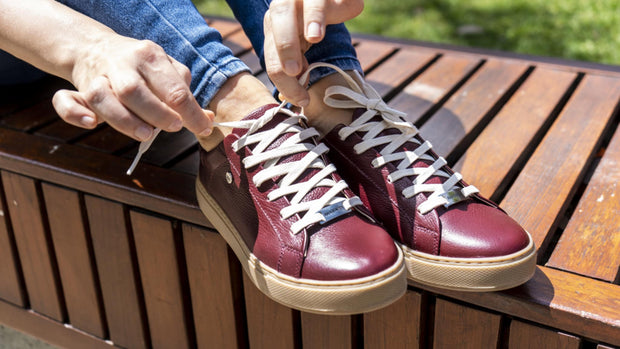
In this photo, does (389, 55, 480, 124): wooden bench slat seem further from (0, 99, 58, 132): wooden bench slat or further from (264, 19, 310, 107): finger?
(0, 99, 58, 132): wooden bench slat

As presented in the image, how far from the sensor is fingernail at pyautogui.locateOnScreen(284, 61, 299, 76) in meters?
0.91

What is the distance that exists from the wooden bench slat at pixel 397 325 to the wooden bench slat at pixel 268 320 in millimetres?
145

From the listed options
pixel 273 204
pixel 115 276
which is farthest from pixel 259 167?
pixel 115 276

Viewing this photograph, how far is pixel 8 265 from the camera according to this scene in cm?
154

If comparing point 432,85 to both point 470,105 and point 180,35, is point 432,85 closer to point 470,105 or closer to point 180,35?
point 470,105

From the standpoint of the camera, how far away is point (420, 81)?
1.75 meters

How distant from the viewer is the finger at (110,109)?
2.86 feet

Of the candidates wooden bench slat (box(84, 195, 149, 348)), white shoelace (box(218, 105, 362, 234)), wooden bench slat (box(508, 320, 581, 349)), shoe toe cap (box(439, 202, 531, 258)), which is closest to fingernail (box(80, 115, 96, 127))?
white shoelace (box(218, 105, 362, 234))

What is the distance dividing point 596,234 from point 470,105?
59cm

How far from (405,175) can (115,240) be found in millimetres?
650

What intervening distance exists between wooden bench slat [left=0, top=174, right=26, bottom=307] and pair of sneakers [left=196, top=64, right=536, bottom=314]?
642 millimetres

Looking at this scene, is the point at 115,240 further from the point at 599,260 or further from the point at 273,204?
the point at 599,260

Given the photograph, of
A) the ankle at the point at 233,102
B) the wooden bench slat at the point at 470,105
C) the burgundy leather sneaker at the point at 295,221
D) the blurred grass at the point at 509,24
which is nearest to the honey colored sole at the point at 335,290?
the burgundy leather sneaker at the point at 295,221

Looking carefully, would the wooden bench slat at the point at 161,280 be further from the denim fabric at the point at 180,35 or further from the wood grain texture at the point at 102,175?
the denim fabric at the point at 180,35
